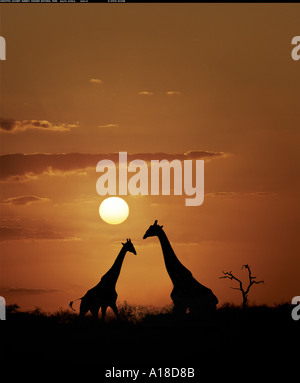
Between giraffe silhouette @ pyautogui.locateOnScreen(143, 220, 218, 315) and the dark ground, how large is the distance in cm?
37

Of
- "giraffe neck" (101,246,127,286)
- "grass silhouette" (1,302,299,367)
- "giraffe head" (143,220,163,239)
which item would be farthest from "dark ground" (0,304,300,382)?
"giraffe head" (143,220,163,239)

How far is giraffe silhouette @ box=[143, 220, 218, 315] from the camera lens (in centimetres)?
2423

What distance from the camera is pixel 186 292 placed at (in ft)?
80.3

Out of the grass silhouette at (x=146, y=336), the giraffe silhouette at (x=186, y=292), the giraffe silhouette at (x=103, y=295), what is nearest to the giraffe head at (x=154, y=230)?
the giraffe silhouette at (x=186, y=292)

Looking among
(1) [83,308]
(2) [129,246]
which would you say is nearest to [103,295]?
(1) [83,308]

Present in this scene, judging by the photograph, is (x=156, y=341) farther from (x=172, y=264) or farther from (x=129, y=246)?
(x=129, y=246)

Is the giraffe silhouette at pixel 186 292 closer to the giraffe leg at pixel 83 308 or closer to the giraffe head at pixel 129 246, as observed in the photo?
the giraffe head at pixel 129 246

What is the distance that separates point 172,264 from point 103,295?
240cm

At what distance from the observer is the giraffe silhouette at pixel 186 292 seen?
24.2 meters

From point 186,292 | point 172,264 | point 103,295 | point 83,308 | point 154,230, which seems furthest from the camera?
point 154,230

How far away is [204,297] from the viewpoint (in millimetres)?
24406
